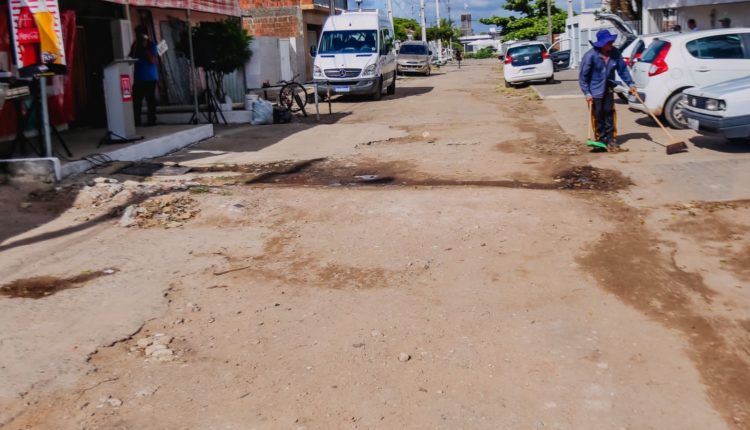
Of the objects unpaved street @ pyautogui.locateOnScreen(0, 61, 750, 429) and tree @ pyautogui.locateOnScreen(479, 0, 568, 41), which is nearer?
unpaved street @ pyautogui.locateOnScreen(0, 61, 750, 429)

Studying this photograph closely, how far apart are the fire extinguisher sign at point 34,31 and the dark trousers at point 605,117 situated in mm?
7416

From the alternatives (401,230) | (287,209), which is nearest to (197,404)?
(401,230)

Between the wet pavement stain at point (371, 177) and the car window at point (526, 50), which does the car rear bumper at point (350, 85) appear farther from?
the wet pavement stain at point (371, 177)

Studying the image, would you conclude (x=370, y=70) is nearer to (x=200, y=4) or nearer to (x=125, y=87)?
(x=200, y=4)

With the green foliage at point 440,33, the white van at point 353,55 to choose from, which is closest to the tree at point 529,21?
the green foliage at point 440,33

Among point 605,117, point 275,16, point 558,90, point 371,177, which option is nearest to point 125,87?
point 371,177

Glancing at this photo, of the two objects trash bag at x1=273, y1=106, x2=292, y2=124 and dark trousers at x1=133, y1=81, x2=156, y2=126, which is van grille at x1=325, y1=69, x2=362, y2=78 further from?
dark trousers at x1=133, y1=81, x2=156, y2=126

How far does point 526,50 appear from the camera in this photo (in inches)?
1070

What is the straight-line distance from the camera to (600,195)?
8.73m

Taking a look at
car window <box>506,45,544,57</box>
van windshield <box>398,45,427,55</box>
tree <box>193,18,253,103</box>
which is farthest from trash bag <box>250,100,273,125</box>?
van windshield <box>398,45,427,55</box>

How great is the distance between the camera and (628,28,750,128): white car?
512 inches

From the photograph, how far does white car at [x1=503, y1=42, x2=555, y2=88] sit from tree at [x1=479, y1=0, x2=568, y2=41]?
35486 mm

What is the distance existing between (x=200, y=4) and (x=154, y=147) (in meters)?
4.39

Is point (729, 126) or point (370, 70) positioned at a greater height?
point (370, 70)
